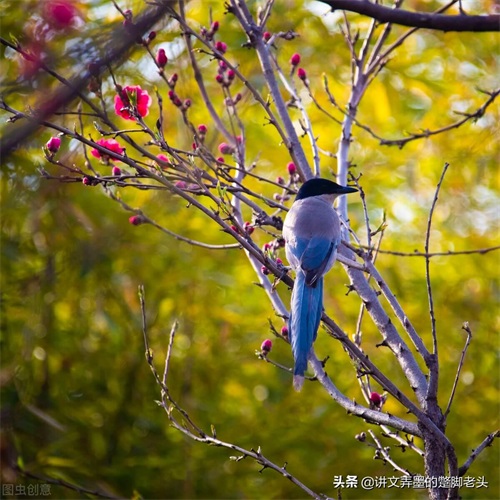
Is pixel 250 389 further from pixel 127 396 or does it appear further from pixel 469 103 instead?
pixel 469 103

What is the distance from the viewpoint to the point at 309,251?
3158 mm

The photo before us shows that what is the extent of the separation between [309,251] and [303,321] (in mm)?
466

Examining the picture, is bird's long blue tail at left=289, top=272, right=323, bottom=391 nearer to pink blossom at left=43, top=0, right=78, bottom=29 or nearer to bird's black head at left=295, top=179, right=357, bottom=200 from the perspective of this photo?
bird's black head at left=295, top=179, right=357, bottom=200

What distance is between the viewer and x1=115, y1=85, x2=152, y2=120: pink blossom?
2551mm

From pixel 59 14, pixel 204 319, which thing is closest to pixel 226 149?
pixel 59 14

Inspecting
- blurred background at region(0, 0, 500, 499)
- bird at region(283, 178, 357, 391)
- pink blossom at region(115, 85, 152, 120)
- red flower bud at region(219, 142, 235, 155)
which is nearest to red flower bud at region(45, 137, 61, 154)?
pink blossom at region(115, 85, 152, 120)

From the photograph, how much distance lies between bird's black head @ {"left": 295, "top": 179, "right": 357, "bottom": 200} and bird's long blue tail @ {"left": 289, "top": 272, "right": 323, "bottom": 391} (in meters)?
0.44

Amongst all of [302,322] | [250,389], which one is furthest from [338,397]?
[250,389]

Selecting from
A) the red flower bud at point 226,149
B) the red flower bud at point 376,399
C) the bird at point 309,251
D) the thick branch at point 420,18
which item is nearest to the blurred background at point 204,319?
the red flower bud at point 226,149

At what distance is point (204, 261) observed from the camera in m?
4.78

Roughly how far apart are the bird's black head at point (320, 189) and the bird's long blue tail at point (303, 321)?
0.44 metres

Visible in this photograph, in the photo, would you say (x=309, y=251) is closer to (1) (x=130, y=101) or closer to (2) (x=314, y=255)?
(2) (x=314, y=255)

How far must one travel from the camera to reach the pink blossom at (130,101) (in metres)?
2.55

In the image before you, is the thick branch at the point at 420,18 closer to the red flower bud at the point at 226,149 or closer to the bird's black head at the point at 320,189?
the bird's black head at the point at 320,189
